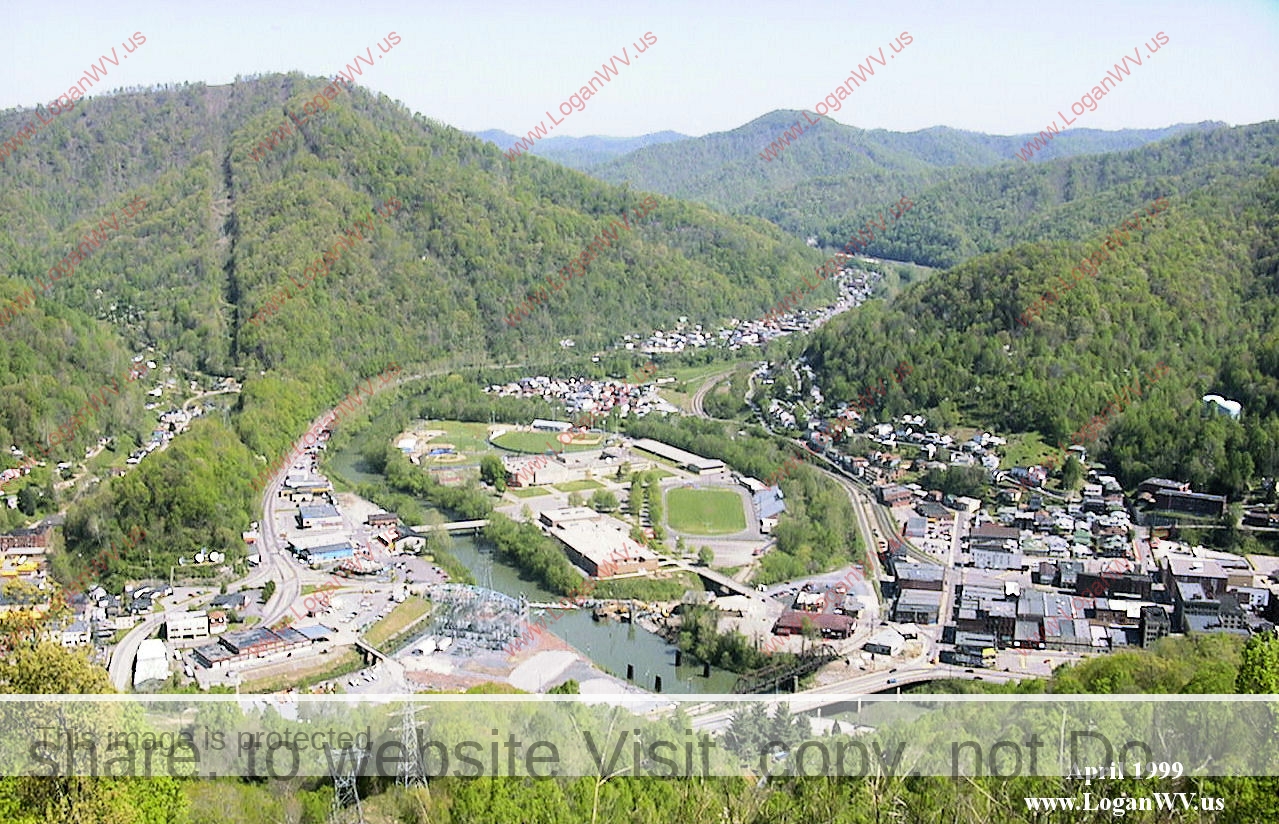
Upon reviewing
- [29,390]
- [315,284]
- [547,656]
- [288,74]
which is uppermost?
[288,74]

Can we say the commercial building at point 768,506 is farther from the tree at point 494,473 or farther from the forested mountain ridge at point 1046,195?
the forested mountain ridge at point 1046,195

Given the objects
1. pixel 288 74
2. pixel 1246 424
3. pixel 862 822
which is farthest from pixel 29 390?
pixel 288 74

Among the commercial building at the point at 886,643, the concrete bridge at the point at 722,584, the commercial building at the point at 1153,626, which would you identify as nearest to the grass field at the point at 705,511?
the concrete bridge at the point at 722,584

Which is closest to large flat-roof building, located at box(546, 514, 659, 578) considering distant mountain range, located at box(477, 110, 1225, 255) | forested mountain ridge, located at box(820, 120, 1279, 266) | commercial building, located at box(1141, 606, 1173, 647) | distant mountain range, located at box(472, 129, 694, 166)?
commercial building, located at box(1141, 606, 1173, 647)

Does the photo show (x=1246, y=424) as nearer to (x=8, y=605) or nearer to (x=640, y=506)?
(x=640, y=506)

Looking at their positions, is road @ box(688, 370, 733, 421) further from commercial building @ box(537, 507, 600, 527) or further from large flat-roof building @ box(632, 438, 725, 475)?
commercial building @ box(537, 507, 600, 527)
